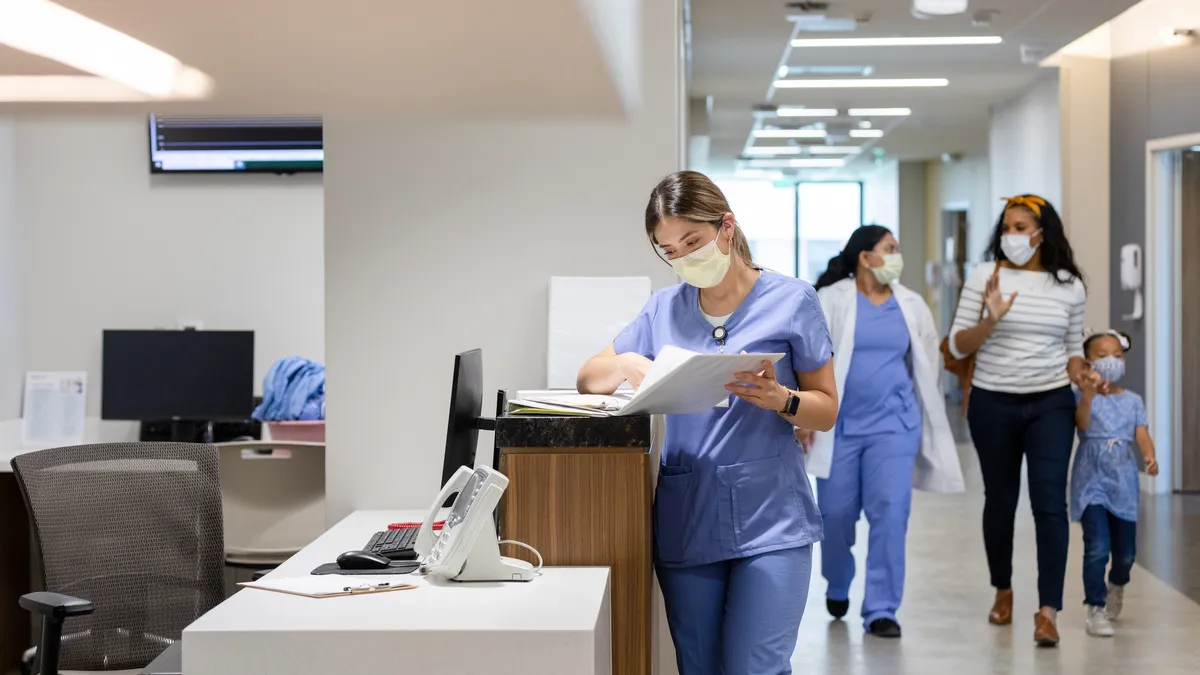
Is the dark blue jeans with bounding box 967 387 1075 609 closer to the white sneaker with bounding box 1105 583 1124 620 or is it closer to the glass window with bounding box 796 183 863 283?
the white sneaker with bounding box 1105 583 1124 620

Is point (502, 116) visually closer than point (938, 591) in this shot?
Yes

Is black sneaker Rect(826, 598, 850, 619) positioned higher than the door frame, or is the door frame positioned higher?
the door frame

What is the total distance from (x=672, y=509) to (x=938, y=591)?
3151 millimetres

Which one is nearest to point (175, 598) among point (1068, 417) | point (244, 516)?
point (244, 516)

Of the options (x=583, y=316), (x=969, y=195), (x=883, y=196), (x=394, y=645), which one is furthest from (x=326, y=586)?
(x=883, y=196)

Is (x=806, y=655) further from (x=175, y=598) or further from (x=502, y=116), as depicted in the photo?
(x=502, y=116)

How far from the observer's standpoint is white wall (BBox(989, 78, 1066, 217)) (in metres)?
8.79

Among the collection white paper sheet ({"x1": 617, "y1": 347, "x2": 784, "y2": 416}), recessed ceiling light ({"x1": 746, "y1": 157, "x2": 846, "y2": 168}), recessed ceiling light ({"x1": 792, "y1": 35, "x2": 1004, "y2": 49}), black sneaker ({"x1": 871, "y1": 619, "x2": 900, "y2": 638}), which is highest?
recessed ceiling light ({"x1": 746, "y1": 157, "x2": 846, "y2": 168})

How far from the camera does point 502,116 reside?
1172mm

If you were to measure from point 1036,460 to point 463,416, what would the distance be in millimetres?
2654

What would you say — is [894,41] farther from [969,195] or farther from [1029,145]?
[969,195]

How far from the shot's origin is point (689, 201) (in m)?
2.23

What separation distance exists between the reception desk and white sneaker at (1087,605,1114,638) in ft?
8.89

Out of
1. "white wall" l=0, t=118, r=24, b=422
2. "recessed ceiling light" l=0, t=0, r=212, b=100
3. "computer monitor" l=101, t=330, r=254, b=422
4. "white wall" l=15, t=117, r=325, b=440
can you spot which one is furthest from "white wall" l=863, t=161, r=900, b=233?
"recessed ceiling light" l=0, t=0, r=212, b=100
